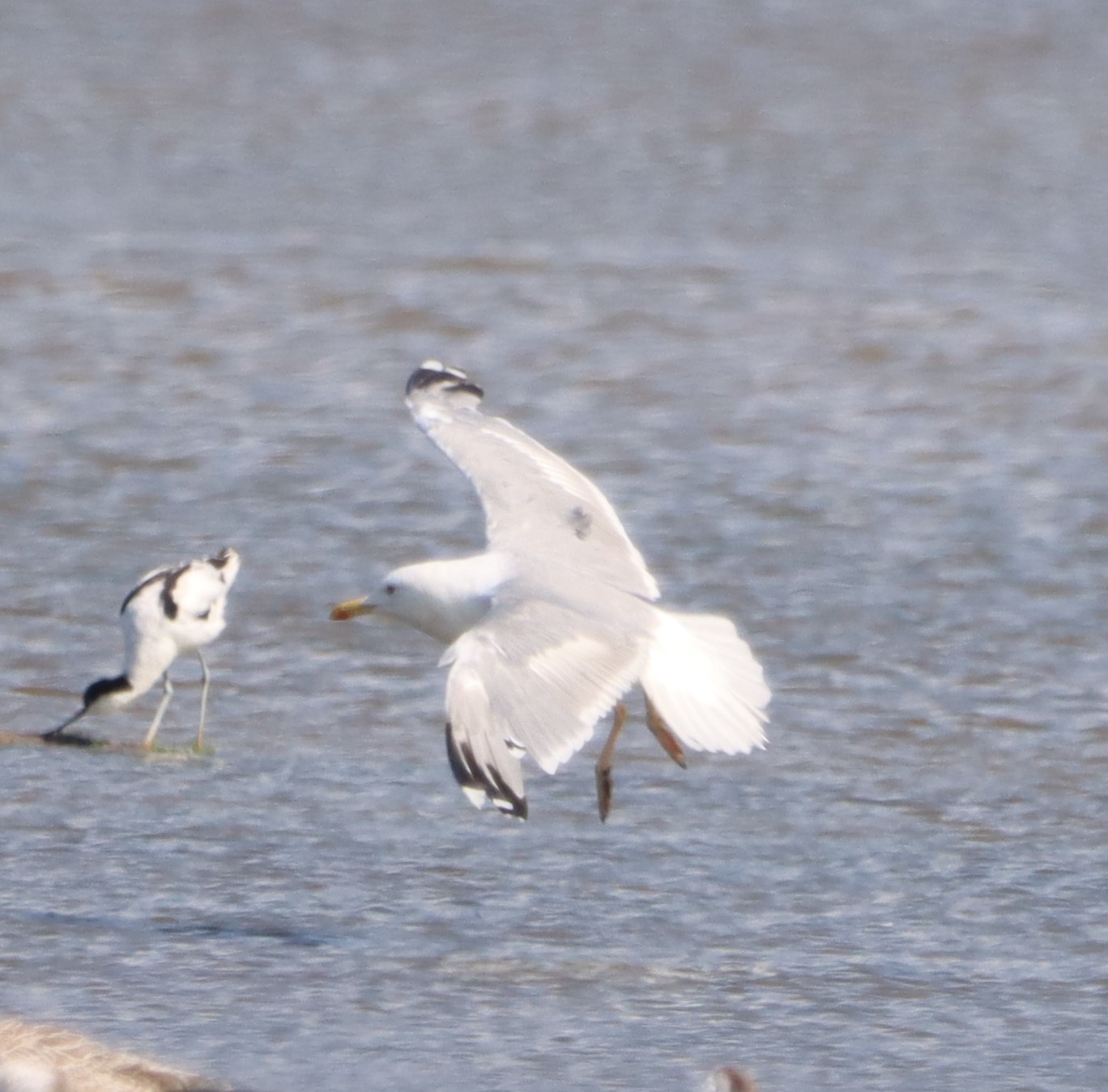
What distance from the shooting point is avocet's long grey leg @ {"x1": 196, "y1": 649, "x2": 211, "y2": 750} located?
6828 millimetres

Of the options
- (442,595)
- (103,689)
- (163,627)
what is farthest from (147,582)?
(442,595)

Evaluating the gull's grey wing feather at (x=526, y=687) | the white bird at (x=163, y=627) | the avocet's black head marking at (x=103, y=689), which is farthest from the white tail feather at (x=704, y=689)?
the avocet's black head marking at (x=103, y=689)

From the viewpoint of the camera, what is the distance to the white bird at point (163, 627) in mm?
7047

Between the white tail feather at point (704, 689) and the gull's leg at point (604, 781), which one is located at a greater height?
the white tail feather at point (704, 689)

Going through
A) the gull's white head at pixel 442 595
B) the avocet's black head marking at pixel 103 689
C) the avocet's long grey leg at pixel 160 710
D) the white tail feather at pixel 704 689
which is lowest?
the avocet's long grey leg at pixel 160 710

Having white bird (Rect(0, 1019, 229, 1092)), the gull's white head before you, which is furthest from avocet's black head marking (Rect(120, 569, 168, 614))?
white bird (Rect(0, 1019, 229, 1092))

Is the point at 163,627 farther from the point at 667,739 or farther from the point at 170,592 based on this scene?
the point at 667,739

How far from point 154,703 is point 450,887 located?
218 centimetres

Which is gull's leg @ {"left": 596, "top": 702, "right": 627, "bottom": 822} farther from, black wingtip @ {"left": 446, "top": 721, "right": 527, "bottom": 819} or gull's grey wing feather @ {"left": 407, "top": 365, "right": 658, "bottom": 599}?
Answer: black wingtip @ {"left": 446, "top": 721, "right": 527, "bottom": 819}

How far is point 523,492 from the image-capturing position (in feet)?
22.5

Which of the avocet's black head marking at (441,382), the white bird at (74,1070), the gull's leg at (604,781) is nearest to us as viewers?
the white bird at (74,1070)

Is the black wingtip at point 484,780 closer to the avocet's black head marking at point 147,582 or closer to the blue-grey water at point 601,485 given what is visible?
the blue-grey water at point 601,485

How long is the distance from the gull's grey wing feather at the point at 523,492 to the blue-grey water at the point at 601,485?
0.56 metres

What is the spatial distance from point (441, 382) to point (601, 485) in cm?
192
